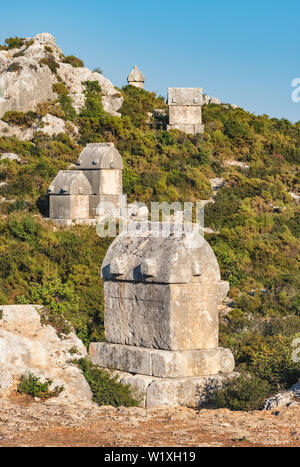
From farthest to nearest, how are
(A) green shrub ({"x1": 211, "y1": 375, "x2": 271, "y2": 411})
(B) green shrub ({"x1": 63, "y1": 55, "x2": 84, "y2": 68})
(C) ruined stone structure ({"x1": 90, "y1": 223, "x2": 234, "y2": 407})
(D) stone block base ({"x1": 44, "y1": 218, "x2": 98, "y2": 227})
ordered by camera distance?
(B) green shrub ({"x1": 63, "y1": 55, "x2": 84, "y2": 68}), (D) stone block base ({"x1": 44, "y1": 218, "x2": 98, "y2": 227}), (C) ruined stone structure ({"x1": 90, "y1": 223, "x2": 234, "y2": 407}), (A) green shrub ({"x1": 211, "y1": 375, "x2": 271, "y2": 411})

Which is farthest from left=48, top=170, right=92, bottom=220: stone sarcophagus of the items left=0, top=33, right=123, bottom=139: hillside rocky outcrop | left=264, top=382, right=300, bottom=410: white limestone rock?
left=264, top=382, right=300, bottom=410: white limestone rock

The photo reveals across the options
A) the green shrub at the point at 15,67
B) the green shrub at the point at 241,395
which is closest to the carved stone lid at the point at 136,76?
the green shrub at the point at 15,67

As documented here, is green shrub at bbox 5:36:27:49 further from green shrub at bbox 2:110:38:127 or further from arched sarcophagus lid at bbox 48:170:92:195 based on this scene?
arched sarcophagus lid at bbox 48:170:92:195

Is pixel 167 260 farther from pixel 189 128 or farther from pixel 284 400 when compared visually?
pixel 189 128

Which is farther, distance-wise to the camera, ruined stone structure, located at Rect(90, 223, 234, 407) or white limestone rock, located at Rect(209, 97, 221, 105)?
white limestone rock, located at Rect(209, 97, 221, 105)

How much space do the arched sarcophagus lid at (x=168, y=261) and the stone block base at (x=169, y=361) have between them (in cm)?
82

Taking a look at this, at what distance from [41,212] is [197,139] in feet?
34.2

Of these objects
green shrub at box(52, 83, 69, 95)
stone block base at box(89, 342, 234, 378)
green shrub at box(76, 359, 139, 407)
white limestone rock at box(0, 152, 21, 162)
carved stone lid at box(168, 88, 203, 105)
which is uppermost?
green shrub at box(52, 83, 69, 95)

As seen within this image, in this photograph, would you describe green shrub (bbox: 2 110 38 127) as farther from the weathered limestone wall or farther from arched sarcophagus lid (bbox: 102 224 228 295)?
arched sarcophagus lid (bbox: 102 224 228 295)

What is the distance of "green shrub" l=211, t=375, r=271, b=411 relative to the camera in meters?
8.27

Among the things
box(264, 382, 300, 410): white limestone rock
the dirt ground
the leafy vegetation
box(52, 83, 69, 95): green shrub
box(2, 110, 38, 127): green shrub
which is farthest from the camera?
box(52, 83, 69, 95): green shrub

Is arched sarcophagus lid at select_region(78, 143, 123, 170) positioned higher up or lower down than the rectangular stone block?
higher up

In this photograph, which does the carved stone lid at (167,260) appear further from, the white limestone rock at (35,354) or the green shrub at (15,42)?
the green shrub at (15,42)

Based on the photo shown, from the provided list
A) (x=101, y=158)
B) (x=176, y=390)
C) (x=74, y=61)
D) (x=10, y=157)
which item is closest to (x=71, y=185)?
(x=101, y=158)
